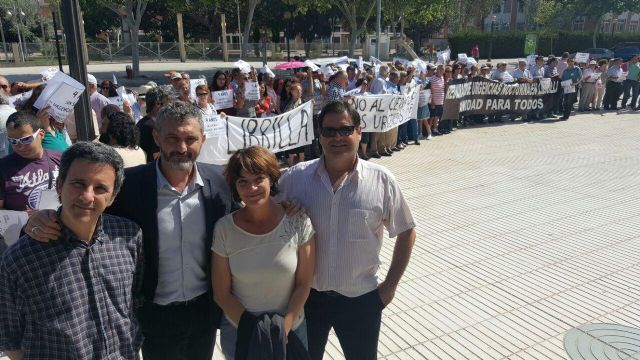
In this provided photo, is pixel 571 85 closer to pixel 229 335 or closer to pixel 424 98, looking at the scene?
pixel 424 98

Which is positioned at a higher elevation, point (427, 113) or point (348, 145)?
point (348, 145)

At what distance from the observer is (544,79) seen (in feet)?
48.5

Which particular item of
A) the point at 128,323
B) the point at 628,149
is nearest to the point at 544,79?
the point at 628,149

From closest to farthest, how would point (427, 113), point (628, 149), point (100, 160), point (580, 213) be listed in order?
1. point (100, 160)
2. point (580, 213)
3. point (628, 149)
4. point (427, 113)

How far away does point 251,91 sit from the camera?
29.2 ft

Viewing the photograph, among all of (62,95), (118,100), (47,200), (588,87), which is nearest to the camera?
(47,200)

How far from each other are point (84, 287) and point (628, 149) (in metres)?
12.1

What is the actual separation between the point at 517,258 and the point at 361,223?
3492 millimetres

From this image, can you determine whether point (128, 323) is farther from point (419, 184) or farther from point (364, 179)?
point (419, 184)

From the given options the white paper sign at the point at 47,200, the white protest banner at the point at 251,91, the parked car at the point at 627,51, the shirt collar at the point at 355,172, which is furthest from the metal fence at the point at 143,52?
the shirt collar at the point at 355,172

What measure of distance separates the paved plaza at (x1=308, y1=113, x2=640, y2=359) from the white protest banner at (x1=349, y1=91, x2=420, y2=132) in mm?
831

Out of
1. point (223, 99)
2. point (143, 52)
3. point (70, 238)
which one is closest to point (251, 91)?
point (223, 99)

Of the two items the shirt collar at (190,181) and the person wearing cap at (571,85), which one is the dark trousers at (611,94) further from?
the shirt collar at (190,181)

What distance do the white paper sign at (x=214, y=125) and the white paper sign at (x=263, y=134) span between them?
2.0 inches
